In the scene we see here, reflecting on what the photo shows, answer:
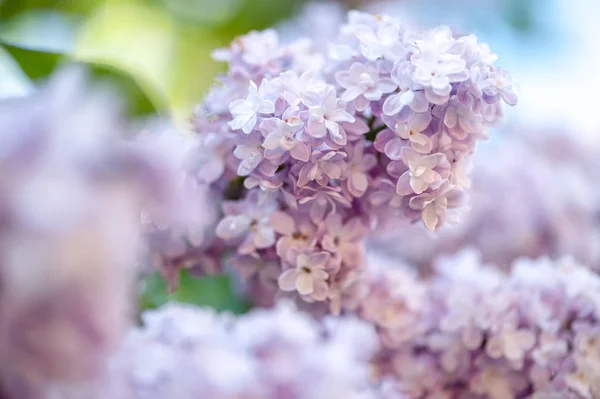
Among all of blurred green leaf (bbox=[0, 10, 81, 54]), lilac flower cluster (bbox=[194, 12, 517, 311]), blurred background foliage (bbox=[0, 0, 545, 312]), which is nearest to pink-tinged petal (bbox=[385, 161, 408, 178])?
lilac flower cluster (bbox=[194, 12, 517, 311])

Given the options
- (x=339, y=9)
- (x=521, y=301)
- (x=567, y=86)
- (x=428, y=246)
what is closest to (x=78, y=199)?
(x=521, y=301)

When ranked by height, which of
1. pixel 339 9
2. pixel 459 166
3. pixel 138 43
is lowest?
pixel 138 43

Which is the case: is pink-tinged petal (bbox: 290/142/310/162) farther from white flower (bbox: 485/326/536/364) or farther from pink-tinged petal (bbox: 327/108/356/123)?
white flower (bbox: 485/326/536/364)

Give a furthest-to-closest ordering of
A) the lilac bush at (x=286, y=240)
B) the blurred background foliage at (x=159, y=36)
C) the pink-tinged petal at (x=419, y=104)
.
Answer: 1. the blurred background foliage at (x=159, y=36)
2. the pink-tinged petal at (x=419, y=104)
3. the lilac bush at (x=286, y=240)

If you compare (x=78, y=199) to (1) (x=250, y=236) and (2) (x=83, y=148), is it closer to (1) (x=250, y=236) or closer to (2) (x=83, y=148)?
(2) (x=83, y=148)

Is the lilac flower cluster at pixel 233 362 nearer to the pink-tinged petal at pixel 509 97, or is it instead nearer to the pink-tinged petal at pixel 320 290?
the pink-tinged petal at pixel 320 290

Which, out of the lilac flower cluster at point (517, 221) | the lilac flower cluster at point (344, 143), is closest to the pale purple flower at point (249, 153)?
the lilac flower cluster at point (344, 143)
